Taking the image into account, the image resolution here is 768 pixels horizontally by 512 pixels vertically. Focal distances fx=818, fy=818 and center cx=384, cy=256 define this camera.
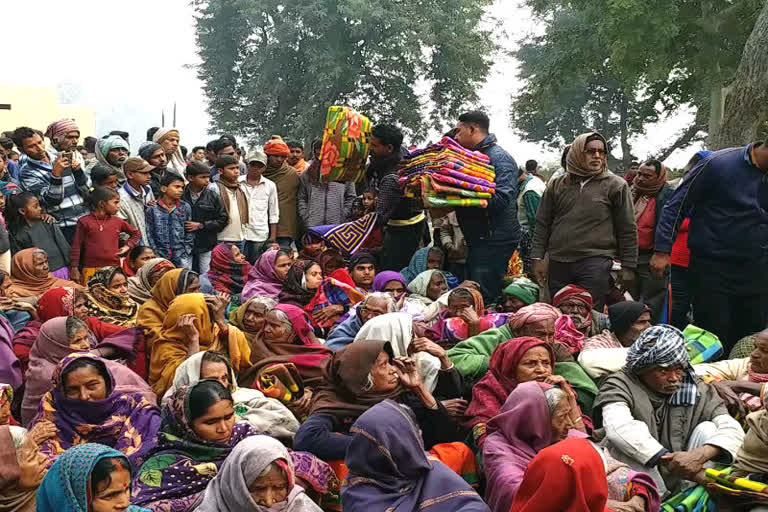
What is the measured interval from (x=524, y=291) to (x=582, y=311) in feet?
2.59

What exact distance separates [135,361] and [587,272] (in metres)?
3.06

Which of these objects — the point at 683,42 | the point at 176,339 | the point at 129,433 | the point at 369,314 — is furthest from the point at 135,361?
the point at 683,42

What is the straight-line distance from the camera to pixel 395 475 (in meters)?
3.26

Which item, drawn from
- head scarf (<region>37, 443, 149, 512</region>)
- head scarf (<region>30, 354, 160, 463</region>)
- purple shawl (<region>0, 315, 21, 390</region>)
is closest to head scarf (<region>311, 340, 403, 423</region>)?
head scarf (<region>30, 354, 160, 463</region>)

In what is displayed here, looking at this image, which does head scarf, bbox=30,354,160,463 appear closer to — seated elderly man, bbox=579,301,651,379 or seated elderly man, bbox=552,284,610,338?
seated elderly man, bbox=579,301,651,379

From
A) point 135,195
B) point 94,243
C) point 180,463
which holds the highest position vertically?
point 135,195

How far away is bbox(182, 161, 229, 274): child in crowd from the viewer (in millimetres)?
7609

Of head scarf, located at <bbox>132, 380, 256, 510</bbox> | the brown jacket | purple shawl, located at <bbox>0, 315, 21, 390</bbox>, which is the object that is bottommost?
head scarf, located at <bbox>132, 380, 256, 510</bbox>

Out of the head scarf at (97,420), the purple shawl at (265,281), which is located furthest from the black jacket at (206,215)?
the head scarf at (97,420)

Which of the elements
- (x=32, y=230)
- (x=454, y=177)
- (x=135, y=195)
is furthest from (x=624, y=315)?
(x=32, y=230)

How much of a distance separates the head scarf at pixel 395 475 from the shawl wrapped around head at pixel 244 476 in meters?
0.28

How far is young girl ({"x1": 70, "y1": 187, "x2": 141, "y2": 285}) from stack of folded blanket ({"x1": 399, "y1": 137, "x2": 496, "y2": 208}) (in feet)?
8.58

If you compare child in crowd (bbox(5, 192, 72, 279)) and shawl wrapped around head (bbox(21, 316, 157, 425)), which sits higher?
child in crowd (bbox(5, 192, 72, 279))

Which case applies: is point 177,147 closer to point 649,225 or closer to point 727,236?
point 649,225
